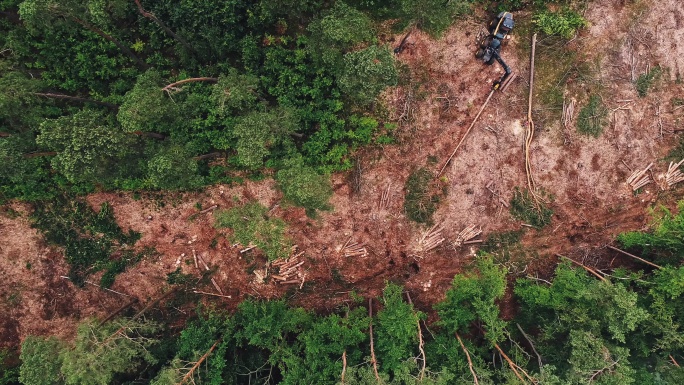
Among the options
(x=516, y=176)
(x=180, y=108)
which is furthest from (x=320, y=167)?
(x=516, y=176)

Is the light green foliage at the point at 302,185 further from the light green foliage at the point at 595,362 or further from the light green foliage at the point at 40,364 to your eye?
the light green foliage at the point at 40,364

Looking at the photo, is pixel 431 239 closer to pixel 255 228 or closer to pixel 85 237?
pixel 255 228

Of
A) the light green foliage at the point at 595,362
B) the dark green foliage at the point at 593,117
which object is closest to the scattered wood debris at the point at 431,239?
the light green foliage at the point at 595,362

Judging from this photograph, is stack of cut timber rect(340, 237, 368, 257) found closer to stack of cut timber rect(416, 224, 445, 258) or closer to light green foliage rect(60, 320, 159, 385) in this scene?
stack of cut timber rect(416, 224, 445, 258)

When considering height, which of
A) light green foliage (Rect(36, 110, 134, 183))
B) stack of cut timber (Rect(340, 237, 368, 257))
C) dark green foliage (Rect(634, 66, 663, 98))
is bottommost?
stack of cut timber (Rect(340, 237, 368, 257))

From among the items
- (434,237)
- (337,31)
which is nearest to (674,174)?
(434,237)

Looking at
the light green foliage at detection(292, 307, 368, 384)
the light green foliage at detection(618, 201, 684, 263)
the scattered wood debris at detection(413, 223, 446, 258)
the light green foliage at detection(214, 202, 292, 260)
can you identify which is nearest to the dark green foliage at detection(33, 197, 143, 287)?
the light green foliage at detection(214, 202, 292, 260)

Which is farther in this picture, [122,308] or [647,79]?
[122,308]
